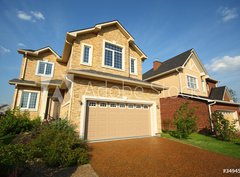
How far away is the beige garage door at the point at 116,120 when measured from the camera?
8.03m

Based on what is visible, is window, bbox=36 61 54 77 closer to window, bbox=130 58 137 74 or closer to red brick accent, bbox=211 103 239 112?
window, bbox=130 58 137 74

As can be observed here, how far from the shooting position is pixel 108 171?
162 inches

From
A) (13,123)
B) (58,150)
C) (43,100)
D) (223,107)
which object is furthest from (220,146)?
(43,100)

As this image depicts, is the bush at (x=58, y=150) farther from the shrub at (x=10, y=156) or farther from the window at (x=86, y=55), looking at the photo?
the window at (x=86, y=55)

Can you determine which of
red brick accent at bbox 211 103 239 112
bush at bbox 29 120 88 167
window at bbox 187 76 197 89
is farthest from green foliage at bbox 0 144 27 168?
Result: window at bbox 187 76 197 89

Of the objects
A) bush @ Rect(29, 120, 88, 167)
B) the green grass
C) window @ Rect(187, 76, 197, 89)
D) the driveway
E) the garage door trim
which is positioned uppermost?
window @ Rect(187, 76, 197, 89)

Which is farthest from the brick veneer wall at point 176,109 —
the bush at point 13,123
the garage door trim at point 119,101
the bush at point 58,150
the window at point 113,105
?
the bush at point 13,123

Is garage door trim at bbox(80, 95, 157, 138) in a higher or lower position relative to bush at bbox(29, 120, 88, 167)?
higher

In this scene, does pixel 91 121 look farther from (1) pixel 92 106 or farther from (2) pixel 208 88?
(2) pixel 208 88

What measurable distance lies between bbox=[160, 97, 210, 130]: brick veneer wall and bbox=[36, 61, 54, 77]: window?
45.5 ft

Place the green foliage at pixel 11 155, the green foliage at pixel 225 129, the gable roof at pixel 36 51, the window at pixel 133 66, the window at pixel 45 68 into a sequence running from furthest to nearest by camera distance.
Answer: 1. the window at pixel 45 68
2. the gable roof at pixel 36 51
3. the window at pixel 133 66
4. the green foliage at pixel 225 129
5. the green foliage at pixel 11 155

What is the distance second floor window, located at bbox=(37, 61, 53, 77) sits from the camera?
1433 cm

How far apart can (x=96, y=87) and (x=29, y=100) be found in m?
8.58

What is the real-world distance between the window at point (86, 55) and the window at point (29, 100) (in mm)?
6778
